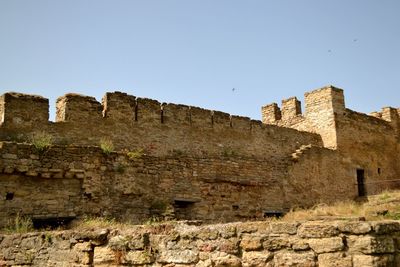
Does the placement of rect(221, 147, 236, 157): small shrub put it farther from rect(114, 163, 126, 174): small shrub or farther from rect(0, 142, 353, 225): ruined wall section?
rect(114, 163, 126, 174): small shrub

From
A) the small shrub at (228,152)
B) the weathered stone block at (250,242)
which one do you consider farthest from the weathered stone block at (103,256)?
the small shrub at (228,152)

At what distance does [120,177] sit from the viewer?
37.8 feet

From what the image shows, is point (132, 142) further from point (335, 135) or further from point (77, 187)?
point (335, 135)

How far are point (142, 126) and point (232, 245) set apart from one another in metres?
8.46

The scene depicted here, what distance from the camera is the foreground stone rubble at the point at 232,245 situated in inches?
168

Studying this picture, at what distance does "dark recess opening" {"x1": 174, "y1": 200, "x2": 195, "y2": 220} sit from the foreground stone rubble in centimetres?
622

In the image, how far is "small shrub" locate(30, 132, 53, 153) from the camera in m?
10.5

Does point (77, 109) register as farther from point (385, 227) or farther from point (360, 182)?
point (360, 182)

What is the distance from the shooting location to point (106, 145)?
1164cm

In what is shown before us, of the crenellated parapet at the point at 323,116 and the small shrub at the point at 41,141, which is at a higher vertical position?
the crenellated parapet at the point at 323,116

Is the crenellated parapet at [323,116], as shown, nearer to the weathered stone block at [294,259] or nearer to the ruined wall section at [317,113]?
the ruined wall section at [317,113]

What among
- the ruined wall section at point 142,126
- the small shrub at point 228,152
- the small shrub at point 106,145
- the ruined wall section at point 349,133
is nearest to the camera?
the ruined wall section at point 142,126

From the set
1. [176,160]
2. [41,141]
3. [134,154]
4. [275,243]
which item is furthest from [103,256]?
[176,160]

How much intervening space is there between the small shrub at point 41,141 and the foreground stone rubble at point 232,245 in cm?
429
